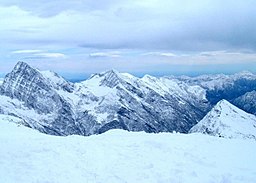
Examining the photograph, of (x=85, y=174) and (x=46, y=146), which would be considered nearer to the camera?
(x=85, y=174)

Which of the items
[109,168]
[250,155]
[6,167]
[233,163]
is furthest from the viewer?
[250,155]

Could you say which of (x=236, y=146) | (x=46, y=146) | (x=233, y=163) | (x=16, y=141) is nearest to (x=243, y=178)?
(x=233, y=163)

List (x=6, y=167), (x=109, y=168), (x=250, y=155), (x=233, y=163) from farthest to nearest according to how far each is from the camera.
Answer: (x=250, y=155), (x=233, y=163), (x=109, y=168), (x=6, y=167)

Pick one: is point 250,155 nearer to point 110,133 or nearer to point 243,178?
point 243,178

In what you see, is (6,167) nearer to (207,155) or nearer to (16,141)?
(16,141)

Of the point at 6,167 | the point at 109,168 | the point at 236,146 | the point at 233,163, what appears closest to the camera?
the point at 6,167

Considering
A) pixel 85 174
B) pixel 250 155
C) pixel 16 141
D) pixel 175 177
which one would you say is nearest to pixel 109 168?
pixel 85 174
